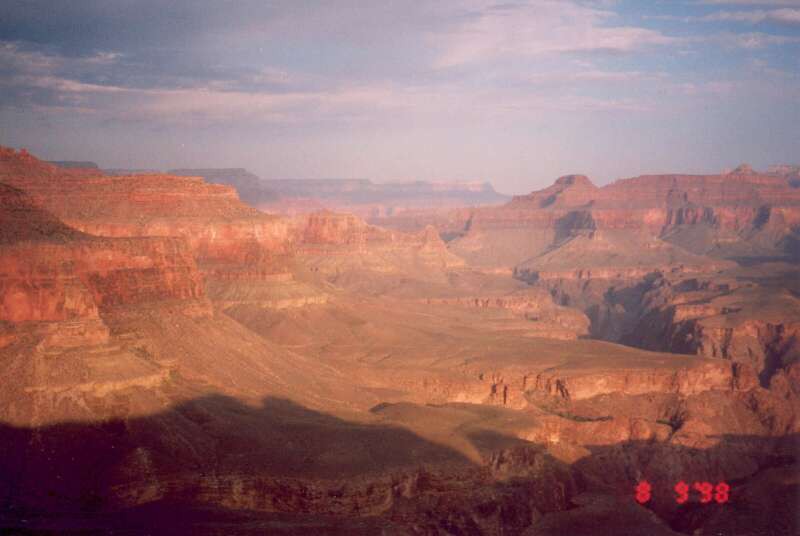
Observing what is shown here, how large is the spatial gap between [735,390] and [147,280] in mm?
49979

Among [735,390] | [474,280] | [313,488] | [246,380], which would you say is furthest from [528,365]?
[474,280]

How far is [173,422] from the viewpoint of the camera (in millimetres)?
49094

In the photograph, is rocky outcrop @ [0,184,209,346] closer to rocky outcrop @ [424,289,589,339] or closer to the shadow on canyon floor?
the shadow on canyon floor

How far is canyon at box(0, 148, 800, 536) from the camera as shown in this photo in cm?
4525

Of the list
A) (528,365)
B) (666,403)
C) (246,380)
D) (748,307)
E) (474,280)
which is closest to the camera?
(246,380)

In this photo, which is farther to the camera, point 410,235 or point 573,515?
point 410,235

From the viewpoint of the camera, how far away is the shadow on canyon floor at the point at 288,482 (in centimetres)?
4234

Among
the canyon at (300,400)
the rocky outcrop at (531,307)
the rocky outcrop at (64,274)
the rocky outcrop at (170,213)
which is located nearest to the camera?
the canyon at (300,400)

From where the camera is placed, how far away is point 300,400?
202ft

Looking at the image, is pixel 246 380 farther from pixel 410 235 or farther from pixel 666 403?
pixel 410 235
